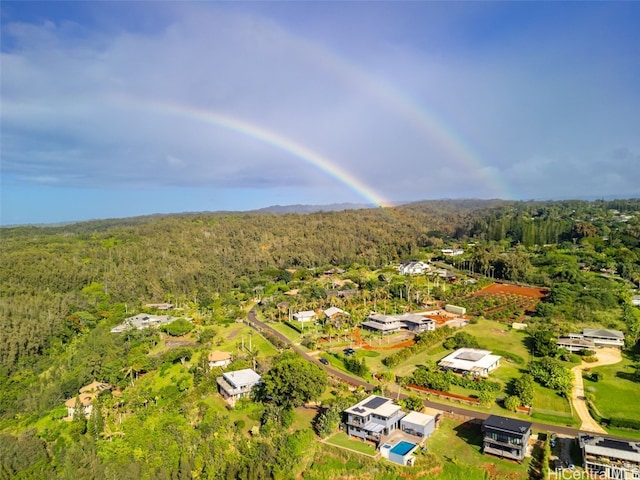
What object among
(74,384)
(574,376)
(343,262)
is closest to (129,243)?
(343,262)

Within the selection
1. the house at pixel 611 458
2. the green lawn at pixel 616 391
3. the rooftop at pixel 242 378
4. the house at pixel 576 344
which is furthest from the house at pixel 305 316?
the house at pixel 611 458

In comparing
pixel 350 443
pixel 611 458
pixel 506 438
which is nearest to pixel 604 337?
pixel 611 458

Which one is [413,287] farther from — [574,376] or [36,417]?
[36,417]

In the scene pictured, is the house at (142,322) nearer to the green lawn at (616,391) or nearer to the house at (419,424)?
the house at (419,424)

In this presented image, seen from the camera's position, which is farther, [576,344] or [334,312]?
[334,312]

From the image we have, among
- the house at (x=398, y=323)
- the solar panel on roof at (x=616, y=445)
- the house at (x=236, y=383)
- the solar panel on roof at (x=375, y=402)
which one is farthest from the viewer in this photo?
the house at (x=398, y=323)

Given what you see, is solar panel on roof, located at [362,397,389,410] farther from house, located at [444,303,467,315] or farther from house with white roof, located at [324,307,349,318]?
house, located at [444,303,467,315]

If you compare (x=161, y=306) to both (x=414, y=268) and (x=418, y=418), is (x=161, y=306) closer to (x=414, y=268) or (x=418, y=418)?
(x=414, y=268)
